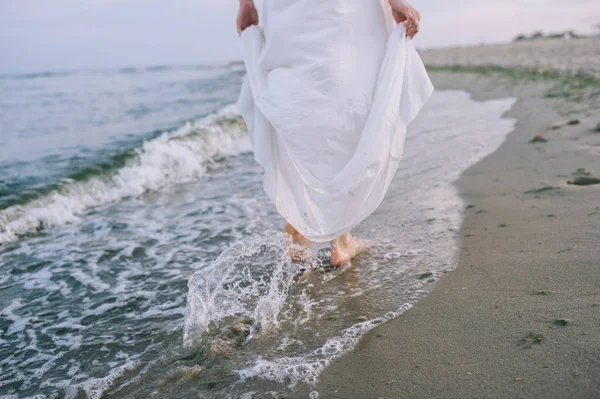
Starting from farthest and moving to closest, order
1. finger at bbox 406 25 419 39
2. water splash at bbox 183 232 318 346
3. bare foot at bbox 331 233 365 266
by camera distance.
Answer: bare foot at bbox 331 233 365 266 → finger at bbox 406 25 419 39 → water splash at bbox 183 232 318 346

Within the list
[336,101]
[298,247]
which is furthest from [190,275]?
[336,101]

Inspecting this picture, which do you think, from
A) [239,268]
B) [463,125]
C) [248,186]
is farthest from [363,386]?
[463,125]

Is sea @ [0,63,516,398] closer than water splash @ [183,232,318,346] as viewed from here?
Yes

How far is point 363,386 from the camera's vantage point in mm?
1999

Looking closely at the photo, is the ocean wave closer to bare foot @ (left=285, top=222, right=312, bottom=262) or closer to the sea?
the sea

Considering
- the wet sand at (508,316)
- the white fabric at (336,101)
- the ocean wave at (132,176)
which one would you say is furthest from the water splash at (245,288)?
the ocean wave at (132,176)

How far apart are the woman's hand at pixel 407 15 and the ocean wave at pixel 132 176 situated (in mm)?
3865

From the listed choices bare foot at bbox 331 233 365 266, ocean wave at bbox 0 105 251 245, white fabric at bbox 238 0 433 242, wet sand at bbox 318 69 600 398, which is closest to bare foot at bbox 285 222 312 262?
bare foot at bbox 331 233 365 266

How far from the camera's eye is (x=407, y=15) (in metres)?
3.06

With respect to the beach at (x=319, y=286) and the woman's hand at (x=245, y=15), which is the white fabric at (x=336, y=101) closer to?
the woman's hand at (x=245, y=15)

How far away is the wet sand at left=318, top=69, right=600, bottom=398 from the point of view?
1.86 metres

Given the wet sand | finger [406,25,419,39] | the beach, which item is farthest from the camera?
finger [406,25,419,39]

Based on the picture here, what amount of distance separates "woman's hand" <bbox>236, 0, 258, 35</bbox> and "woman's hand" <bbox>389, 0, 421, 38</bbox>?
0.93m

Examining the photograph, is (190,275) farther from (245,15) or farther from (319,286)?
(245,15)
